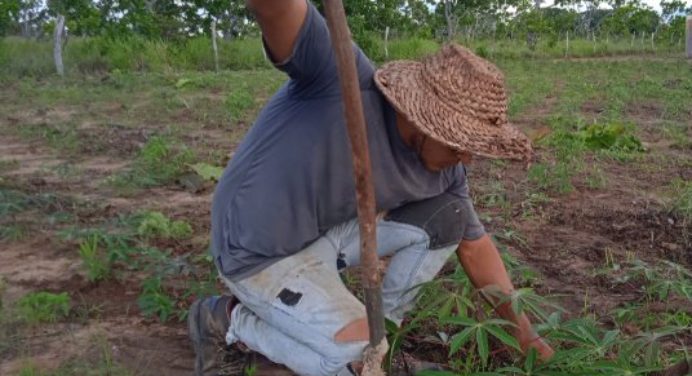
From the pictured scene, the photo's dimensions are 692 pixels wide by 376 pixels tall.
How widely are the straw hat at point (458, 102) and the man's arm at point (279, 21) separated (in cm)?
26

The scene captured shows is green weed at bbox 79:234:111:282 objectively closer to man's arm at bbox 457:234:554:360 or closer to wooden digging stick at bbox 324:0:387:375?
man's arm at bbox 457:234:554:360

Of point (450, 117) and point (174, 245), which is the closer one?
point (450, 117)

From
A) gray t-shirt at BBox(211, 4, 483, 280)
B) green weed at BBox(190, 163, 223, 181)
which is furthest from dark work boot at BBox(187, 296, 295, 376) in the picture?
green weed at BBox(190, 163, 223, 181)

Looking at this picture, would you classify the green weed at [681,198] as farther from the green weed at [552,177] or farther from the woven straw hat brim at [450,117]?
the woven straw hat brim at [450,117]

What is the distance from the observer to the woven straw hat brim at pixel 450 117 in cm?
170

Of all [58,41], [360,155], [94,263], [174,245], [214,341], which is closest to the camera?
[360,155]

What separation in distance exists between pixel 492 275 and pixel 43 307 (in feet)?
4.71

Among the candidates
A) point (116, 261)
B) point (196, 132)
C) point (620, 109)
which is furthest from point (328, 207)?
point (620, 109)

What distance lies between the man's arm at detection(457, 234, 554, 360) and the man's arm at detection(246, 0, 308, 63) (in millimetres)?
864

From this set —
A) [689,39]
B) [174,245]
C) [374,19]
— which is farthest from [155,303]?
[689,39]

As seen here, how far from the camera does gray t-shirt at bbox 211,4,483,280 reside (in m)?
1.81

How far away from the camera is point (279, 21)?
5.18 ft

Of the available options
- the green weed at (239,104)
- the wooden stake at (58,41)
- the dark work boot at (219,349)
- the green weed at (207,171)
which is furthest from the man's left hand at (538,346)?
the wooden stake at (58,41)

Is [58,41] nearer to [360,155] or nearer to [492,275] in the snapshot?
[492,275]
